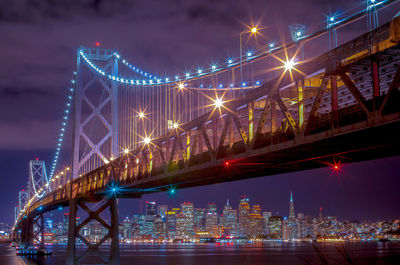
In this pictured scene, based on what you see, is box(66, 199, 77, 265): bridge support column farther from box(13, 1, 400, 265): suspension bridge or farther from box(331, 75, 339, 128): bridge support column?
box(331, 75, 339, 128): bridge support column

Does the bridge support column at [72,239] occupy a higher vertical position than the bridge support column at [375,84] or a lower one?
lower

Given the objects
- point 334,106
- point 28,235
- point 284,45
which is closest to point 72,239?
point 284,45

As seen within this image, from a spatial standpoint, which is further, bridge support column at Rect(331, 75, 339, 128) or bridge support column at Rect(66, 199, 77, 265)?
bridge support column at Rect(66, 199, 77, 265)

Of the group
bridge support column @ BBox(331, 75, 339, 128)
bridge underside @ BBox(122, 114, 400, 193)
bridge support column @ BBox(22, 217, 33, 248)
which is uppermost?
bridge support column @ BBox(331, 75, 339, 128)

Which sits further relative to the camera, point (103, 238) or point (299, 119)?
point (103, 238)

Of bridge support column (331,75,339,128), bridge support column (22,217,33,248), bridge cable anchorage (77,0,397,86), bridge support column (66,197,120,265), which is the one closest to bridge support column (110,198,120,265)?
bridge support column (66,197,120,265)

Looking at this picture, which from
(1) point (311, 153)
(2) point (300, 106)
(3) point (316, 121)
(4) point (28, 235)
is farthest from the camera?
(4) point (28, 235)

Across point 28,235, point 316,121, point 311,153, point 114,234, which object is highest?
point 316,121

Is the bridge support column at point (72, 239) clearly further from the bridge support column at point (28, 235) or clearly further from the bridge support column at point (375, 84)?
the bridge support column at point (28, 235)

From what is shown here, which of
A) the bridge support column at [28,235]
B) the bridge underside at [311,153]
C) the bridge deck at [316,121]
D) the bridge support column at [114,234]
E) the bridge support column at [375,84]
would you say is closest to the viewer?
the bridge support column at [375,84]

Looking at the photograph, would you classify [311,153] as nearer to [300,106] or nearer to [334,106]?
[300,106]

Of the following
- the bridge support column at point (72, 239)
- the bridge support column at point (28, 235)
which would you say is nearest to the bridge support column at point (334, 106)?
the bridge support column at point (72, 239)

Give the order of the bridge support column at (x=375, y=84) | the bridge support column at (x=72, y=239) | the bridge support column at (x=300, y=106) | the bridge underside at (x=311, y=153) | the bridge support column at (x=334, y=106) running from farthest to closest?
the bridge support column at (x=72, y=239) < the bridge support column at (x=300, y=106) < the bridge support column at (x=334, y=106) < the bridge underside at (x=311, y=153) < the bridge support column at (x=375, y=84)

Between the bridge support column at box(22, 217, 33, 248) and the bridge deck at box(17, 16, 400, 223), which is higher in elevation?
the bridge deck at box(17, 16, 400, 223)
